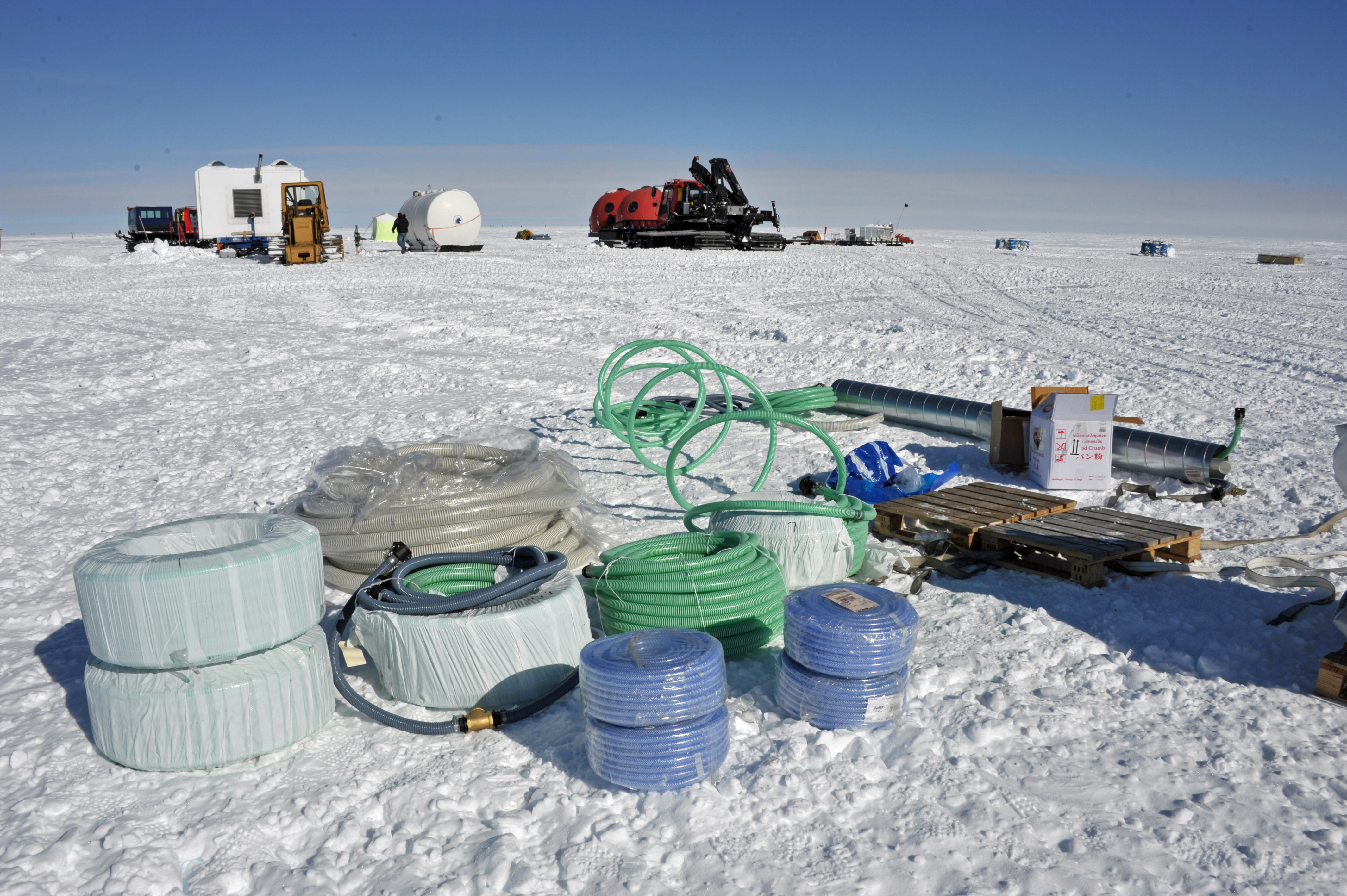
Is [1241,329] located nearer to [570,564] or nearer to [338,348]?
[570,564]

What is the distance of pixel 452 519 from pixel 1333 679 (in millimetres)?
3683

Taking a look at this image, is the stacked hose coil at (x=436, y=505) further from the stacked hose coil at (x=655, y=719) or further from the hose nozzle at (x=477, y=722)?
the stacked hose coil at (x=655, y=719)

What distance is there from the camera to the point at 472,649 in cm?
328

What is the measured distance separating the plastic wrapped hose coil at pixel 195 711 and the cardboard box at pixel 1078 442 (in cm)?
472

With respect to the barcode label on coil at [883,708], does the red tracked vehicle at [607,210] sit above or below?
above

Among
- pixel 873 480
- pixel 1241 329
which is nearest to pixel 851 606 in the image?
pixel 873 480

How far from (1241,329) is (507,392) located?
30.9 feet

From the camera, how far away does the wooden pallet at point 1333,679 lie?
3244mm

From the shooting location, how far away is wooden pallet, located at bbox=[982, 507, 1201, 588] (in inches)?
172

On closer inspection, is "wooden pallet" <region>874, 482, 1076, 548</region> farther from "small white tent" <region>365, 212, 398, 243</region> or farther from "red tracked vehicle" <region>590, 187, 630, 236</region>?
"small white tent" <region>365, 212, 398, 243</region>

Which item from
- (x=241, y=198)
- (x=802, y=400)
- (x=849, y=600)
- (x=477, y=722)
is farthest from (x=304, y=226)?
(x=849, y=600)

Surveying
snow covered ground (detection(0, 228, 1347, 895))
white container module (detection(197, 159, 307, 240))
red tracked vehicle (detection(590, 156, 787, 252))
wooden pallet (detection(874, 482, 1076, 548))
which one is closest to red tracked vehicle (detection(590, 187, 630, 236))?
red tracked vehicle (detection(590, 156, 787, 252))

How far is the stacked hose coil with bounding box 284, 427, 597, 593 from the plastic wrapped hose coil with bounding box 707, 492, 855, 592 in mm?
928

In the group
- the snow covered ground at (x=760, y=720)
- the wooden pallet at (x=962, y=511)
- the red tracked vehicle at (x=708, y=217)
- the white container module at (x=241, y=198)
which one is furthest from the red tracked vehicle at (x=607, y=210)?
the wooden pallet at (x=962, y=511)
